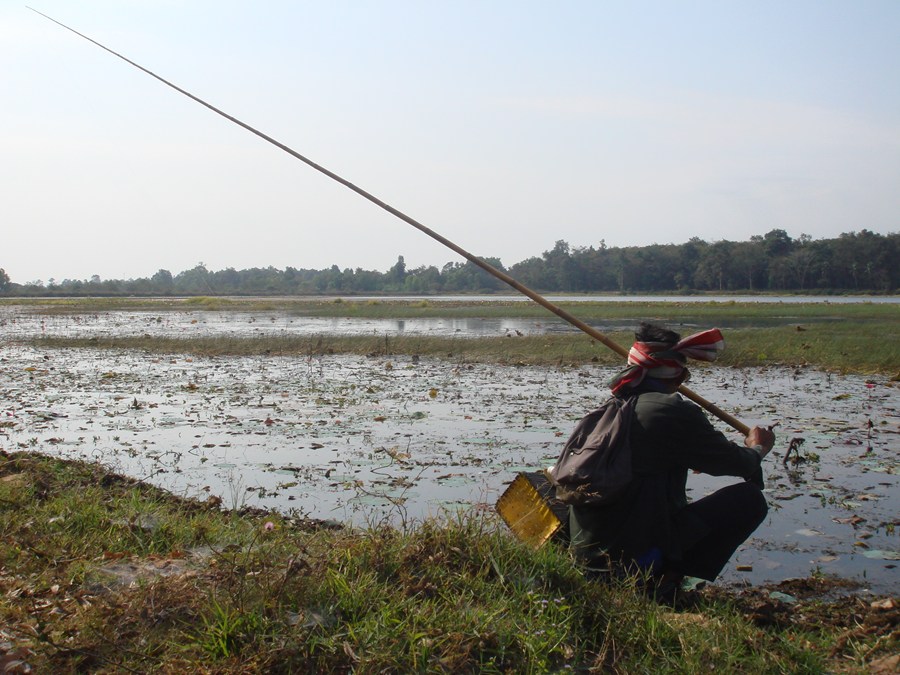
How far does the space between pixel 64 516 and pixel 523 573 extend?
3.25 m

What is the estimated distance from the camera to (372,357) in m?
19.1

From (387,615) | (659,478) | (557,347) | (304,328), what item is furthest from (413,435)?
(304,328)

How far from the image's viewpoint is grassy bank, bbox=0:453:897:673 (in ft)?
10.3

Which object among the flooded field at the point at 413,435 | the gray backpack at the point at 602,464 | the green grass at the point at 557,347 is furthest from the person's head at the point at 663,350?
the green grass at the point at 557,347

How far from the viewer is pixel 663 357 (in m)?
4.20

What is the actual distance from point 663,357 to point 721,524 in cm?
95

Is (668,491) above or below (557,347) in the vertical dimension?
above

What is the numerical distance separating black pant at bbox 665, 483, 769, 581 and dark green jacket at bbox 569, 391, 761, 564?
0.41 feet

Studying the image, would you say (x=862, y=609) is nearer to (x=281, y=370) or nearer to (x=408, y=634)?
(x=408, y=634)

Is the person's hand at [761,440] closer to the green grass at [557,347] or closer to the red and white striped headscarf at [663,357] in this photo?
the red and white striped headscarf at [663,357]

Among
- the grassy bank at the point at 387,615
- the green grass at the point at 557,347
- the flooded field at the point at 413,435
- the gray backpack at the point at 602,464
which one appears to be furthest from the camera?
the green grass at the point at 557,347

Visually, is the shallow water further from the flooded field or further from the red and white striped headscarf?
the red and white striped headscarf

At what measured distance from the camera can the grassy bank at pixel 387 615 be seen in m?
3.14

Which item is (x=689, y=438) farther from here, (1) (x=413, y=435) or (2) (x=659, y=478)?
(1) (x=413, y=435)
